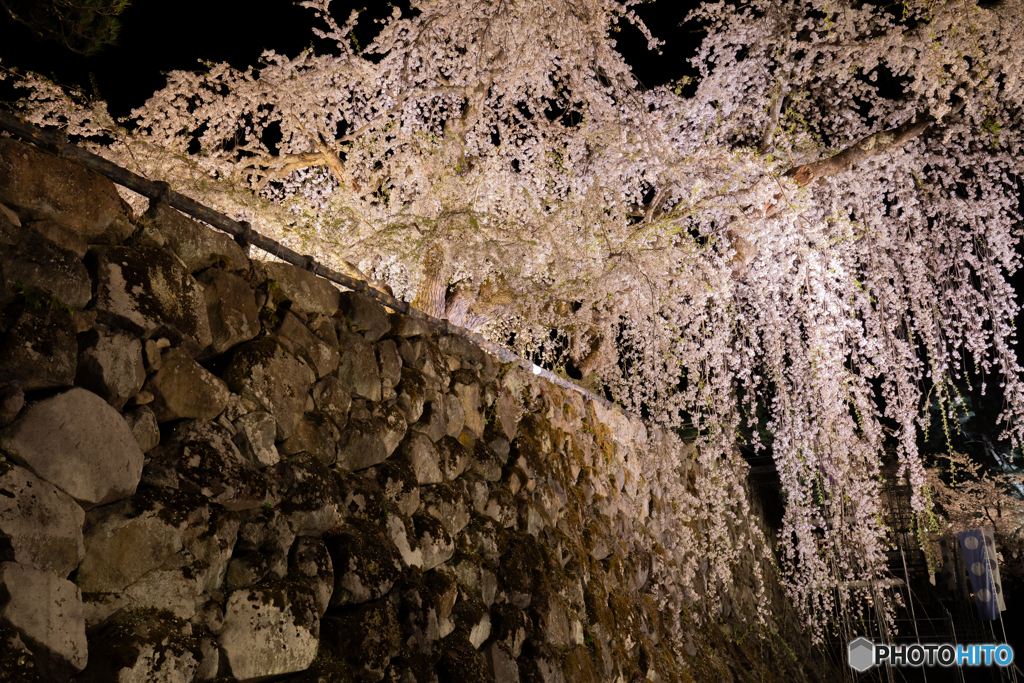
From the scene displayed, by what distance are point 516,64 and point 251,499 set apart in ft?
→ 12.5

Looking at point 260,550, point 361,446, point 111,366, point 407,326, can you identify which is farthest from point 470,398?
point 111,366

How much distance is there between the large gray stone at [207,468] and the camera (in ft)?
6.89

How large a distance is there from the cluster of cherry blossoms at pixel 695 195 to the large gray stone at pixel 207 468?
280cm

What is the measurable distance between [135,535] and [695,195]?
15.5 feet

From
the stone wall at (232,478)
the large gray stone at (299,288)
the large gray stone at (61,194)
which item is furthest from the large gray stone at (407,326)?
the large gray stone at (61,194)

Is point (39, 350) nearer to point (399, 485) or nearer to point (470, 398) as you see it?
point (399, 485)

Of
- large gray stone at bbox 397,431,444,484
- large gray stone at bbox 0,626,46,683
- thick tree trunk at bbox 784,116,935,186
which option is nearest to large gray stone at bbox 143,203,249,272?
large gray stone at bbox 397,431,444,484

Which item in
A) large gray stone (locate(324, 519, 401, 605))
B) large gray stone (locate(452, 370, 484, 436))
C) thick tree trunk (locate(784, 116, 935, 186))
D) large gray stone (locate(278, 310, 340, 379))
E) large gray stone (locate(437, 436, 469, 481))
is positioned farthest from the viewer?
thick tree trunk (locate(784, 116, 935, 186))

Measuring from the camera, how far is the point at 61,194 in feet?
6.67

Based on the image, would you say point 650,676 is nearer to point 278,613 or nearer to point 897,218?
point 278,613

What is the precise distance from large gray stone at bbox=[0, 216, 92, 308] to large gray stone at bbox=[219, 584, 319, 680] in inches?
44.0

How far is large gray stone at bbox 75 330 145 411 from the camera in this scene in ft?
6.37

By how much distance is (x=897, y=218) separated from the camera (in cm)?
554

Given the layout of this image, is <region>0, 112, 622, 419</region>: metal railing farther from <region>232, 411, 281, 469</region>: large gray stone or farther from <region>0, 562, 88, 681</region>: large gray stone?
<region>0, 562, 88, 681</region>: large gray stone
